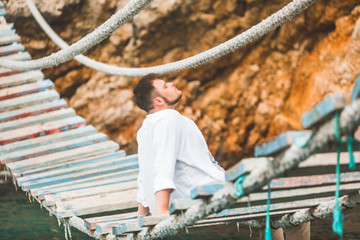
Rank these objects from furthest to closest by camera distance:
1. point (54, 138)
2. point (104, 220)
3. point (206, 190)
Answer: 1. point (54, 138)
2. point (104, 220)
3. point (206, 190)

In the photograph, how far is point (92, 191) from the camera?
112 inches

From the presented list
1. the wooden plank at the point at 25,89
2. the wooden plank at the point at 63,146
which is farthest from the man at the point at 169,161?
the wooden plank at the point at 25,89

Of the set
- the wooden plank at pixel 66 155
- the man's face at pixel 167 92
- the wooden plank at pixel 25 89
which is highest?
the wooden plank at pixel 25 89

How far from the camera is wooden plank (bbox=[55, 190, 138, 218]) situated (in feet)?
8.13

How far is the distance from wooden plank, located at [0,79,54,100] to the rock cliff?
183 cm

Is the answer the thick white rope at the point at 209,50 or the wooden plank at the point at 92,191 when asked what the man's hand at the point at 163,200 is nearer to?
the thick white rope at the point at 209,50

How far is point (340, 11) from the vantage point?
5637mm

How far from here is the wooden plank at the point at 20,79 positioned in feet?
13.1

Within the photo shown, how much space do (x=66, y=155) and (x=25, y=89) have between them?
802 mm

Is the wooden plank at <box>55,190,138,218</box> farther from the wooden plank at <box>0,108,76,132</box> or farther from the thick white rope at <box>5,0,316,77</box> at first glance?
the wooden plank at <box>0,108,76,132</box>

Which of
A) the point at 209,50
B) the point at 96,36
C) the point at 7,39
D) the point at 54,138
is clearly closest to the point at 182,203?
the point at 96,36

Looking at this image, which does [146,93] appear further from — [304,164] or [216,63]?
[216,63]

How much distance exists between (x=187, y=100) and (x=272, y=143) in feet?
17.1

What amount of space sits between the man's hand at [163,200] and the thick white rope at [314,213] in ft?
2.39
